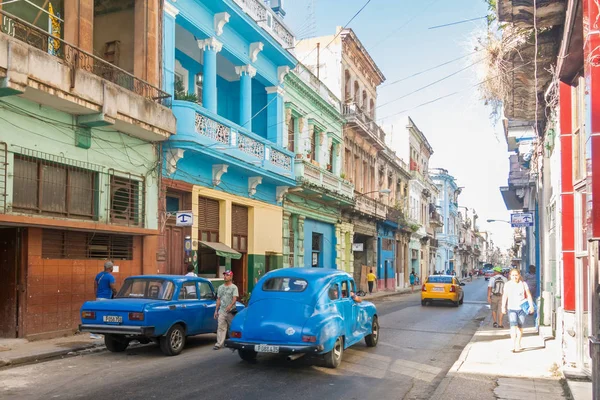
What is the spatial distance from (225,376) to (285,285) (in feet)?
6.94

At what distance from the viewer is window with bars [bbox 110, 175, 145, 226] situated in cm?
1524

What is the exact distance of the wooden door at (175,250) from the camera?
1753cm

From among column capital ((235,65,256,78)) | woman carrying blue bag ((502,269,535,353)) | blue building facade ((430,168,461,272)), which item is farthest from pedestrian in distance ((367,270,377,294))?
blue building facade ((430,168,461,272))

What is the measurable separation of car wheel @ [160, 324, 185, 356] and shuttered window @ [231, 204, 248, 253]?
10406mm

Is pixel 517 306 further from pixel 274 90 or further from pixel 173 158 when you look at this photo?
pixel 274 90

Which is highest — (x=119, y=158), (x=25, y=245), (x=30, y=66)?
(x=30, y=66)

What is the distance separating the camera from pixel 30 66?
1190 centimetres

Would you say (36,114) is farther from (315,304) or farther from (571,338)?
(571,338)

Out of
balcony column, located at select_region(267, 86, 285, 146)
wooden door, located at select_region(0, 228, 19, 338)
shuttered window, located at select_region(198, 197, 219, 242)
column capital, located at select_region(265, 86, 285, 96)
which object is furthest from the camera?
column capital, located at select_region(265, 86, 285, 96)

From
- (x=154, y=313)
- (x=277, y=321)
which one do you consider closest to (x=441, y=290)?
(x=277, y=321)

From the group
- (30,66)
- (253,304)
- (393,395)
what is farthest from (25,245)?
(393,395)

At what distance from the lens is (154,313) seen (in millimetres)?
10367

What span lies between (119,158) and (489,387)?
11.0 metres

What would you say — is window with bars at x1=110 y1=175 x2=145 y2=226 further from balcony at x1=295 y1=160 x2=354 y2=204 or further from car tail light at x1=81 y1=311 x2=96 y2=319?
balcony at x1=295 y1=160 x2=354 y2=204
